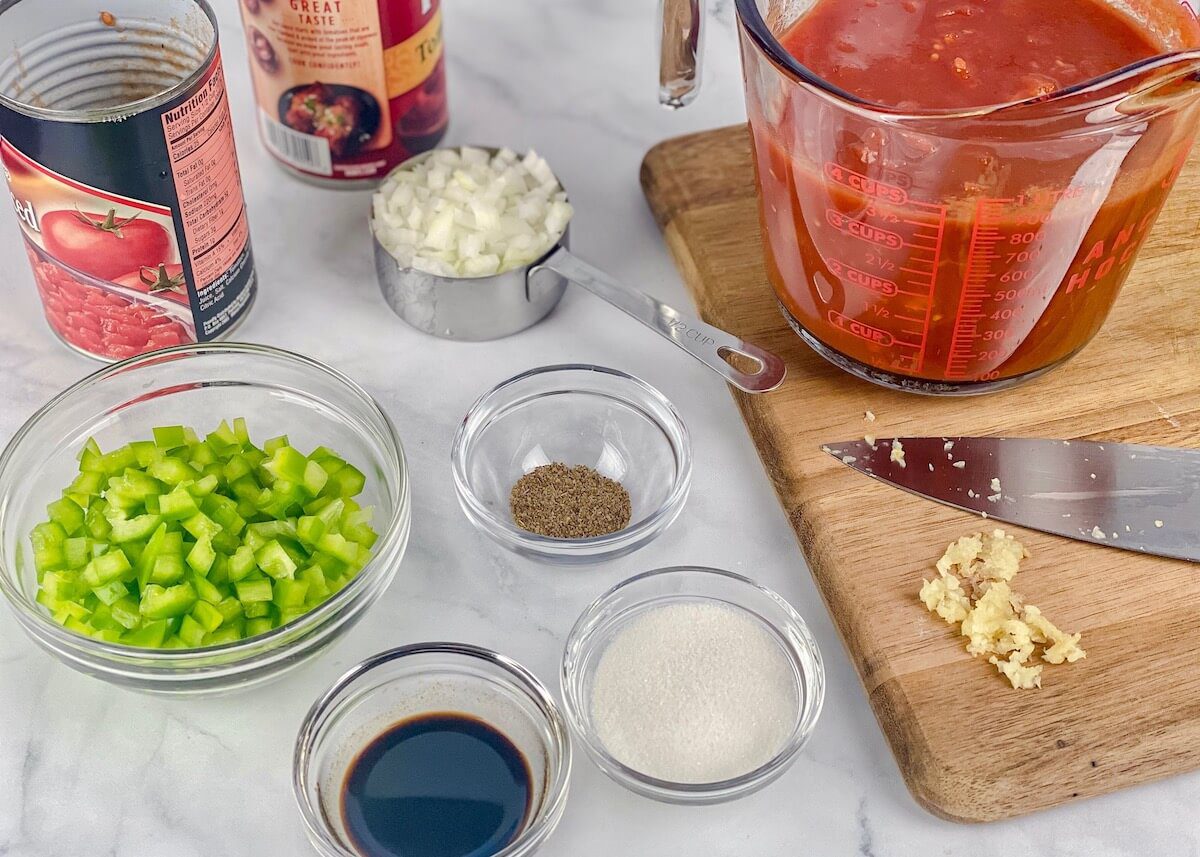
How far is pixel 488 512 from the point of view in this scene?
1359 mm

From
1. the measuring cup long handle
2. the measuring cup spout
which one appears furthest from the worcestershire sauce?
the measuring cup spout

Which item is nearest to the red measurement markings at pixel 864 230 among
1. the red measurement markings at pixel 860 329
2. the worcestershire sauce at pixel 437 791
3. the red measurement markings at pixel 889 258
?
the red measurement markings at pixel 889 258

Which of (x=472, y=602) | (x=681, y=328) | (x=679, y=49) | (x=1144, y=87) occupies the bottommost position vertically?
(x=472, y=602)

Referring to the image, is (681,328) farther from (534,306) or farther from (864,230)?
(864,230)

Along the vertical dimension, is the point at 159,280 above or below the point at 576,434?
above

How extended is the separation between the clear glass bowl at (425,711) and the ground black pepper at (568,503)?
6.9 inches

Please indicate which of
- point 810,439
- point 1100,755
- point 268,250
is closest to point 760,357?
point 810,439

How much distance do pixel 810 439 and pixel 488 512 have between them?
1.19ft

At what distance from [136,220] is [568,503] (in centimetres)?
54

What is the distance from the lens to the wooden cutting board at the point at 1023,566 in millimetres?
1213

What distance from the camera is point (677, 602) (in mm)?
1329

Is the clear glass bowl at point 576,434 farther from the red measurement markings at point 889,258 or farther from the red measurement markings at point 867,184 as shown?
the red measurement markings at point 867,184

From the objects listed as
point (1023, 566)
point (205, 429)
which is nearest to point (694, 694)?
point (1023, 566)

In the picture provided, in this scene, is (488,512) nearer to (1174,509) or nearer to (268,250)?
(268,250)
